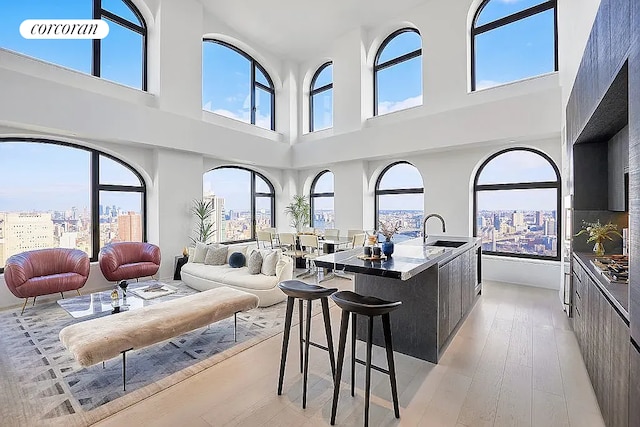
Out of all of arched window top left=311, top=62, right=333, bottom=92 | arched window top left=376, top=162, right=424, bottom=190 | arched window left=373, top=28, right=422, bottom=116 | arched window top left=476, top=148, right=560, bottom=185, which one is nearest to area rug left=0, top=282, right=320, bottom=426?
arched window top left=376, top=162, right=424, bottom=190

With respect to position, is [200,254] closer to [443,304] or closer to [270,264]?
[270,264]

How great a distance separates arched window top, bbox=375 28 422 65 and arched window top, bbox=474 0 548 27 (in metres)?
1.24

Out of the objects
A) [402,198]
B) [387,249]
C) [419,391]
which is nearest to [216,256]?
[387,249]

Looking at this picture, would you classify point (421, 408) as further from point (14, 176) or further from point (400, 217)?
point (14, 176)

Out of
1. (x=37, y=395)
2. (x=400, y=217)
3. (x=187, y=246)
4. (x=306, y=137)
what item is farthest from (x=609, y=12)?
(x=306, y=137)

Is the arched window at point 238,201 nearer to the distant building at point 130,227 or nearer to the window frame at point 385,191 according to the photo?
the distant building at point 130,227

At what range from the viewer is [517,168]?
5930 mm

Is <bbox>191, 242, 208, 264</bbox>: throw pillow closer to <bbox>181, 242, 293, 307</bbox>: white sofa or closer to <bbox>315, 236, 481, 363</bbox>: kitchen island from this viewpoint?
<bbox>181, 242, 293, 307</bbox>: white sofa

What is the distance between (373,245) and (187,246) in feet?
16.5

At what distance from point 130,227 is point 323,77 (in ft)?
21.1

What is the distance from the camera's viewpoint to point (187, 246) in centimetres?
672

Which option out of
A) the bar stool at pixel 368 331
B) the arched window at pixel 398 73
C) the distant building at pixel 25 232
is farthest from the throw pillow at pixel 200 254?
the arched window at pixel 398 73

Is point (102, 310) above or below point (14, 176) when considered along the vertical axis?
below

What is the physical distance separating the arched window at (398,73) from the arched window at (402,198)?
1483mm
